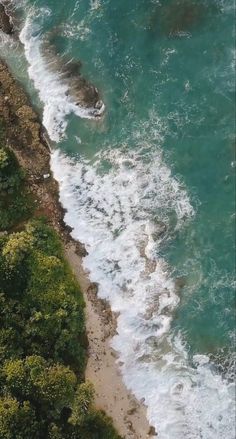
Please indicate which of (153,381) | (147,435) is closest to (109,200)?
(153,381)

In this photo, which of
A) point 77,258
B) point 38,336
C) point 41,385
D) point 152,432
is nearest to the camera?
point 41,385

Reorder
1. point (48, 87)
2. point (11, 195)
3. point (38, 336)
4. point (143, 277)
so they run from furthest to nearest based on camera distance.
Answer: point (48, 87) → point (11, 195) → point (143, 277) → point (38, 336)

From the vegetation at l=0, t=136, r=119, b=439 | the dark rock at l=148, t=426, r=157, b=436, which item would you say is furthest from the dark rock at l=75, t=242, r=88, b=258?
the dark rock at l=148, t=426, r=157, b=436

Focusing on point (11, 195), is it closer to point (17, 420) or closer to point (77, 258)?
point (77, 258)

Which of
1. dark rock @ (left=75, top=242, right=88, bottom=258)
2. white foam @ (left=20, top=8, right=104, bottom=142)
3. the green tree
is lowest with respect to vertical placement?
the green tree

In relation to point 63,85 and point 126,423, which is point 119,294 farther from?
point 63,85

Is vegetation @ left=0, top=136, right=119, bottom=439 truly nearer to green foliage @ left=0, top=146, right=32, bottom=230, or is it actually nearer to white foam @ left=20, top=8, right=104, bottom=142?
green foliage @ left=0, top=146, right=32, bottom=230

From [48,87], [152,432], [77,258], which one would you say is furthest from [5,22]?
[152,432]
